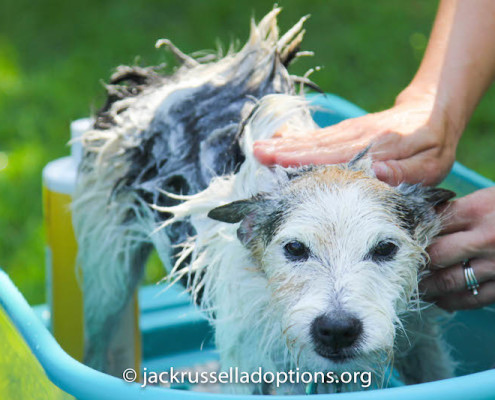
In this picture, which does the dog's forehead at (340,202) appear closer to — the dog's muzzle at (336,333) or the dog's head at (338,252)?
the dog's head at (338,252)

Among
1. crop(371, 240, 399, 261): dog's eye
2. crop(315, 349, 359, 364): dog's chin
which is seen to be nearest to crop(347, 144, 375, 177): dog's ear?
crop(371, 240, 399, 261): dog's eye

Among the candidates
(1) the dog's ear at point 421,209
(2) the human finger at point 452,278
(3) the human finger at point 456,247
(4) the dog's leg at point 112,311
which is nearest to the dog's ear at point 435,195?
(1) the dog's ear at point 421,209

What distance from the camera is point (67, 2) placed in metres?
7.87

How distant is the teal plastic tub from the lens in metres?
1.65

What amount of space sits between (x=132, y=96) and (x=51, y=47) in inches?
174

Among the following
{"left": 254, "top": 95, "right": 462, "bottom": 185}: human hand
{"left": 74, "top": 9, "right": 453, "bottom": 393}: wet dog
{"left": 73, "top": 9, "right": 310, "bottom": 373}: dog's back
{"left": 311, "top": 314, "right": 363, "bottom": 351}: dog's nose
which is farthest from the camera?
{"left": 73, "top": 9, "right": 310, "bottom": 373}: dog's back

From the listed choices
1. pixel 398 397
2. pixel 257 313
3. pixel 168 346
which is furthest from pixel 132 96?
pixel 398 397

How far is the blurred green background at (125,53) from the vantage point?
5.39 meters

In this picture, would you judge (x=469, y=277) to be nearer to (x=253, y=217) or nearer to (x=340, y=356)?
(x=340, y=356)

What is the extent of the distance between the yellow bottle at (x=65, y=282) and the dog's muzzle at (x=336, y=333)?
5.11 ft

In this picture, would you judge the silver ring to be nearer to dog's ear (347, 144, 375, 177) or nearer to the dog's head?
the dog's head

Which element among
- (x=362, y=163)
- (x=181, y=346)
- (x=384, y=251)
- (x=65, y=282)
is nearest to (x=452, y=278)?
(x=384, y=251)

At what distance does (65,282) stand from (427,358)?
164cm

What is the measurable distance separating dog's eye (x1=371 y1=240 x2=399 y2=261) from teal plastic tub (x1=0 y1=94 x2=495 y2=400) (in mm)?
383
